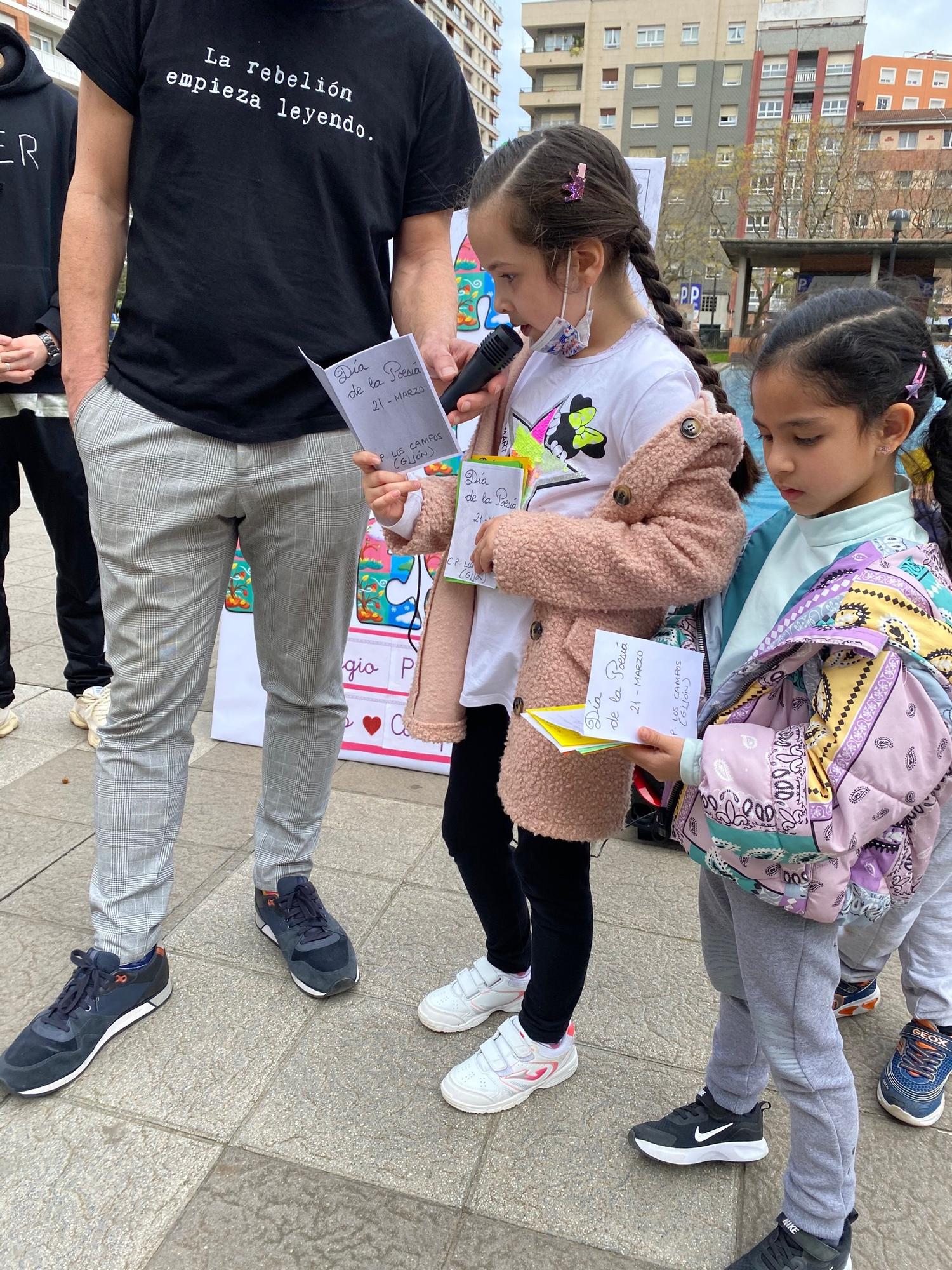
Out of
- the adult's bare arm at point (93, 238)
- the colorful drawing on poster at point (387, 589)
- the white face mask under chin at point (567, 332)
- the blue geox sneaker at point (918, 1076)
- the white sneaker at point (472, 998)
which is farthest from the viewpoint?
the colorful drawing on poster at point (387, 589)

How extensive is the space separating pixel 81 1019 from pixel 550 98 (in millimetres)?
63930

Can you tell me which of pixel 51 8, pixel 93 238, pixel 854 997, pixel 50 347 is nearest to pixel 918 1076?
pixel 854 997

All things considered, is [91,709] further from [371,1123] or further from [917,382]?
[917,382]

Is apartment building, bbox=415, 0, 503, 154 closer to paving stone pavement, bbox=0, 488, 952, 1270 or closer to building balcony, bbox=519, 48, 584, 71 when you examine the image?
building balcony, bbox=519, 48, 584, 71

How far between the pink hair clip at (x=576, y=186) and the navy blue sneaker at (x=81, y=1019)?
1590mm

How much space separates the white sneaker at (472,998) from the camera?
1.87 metres

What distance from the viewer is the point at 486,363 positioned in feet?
4.82

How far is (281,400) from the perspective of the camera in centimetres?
170

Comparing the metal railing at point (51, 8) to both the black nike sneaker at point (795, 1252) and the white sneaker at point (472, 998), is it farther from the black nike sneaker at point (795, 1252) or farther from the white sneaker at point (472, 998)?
the black nike sneaker at point (795, 1252)

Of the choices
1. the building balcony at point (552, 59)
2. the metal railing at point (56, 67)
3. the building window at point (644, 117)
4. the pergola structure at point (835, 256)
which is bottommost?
the pergola structure at point (835, 256)

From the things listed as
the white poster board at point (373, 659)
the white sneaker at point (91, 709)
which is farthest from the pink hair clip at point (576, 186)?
the white sneaker at point (91, 709)

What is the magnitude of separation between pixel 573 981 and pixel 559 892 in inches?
8.0

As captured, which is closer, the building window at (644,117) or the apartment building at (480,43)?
the building window at (644,117)

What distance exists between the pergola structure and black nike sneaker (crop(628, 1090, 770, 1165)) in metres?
20.0
